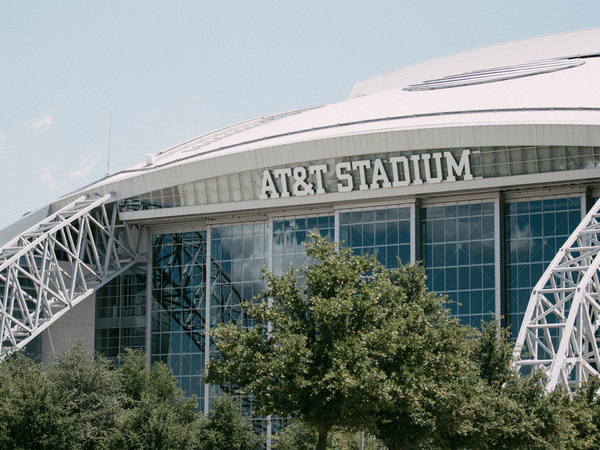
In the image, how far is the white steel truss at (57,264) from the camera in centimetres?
5953

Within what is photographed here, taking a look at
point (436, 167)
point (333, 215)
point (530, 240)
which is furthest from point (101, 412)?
point (530, 240)

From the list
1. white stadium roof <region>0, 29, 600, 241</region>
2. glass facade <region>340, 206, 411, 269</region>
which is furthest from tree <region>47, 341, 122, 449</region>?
white stadium roof <region>0, 29, 600, 241</region>

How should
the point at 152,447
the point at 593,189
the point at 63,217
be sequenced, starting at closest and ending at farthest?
the point at 152,447
the point at 593,189
the point at 63,217

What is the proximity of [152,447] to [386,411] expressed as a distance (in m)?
12.5

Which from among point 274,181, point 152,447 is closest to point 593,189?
point 274,181

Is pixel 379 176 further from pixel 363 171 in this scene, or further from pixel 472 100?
pixel 472 100

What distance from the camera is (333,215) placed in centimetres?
6212

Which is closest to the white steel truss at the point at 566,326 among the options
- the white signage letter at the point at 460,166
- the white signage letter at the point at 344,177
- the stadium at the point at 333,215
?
the stadium at the point at 333,215

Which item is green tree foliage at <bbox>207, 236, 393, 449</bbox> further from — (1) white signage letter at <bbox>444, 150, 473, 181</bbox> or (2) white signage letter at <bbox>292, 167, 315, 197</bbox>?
(2) white signage letter at <bbox>292, 167, 315, 197</bbox>

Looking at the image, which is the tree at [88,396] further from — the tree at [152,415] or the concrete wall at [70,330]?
the concrete wall at [70,330]

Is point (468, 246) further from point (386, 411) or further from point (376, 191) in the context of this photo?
point (386, 411)

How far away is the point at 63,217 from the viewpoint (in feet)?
209

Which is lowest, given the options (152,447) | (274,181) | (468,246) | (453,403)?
(152,447)

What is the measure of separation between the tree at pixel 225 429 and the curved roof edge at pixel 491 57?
40935mm
